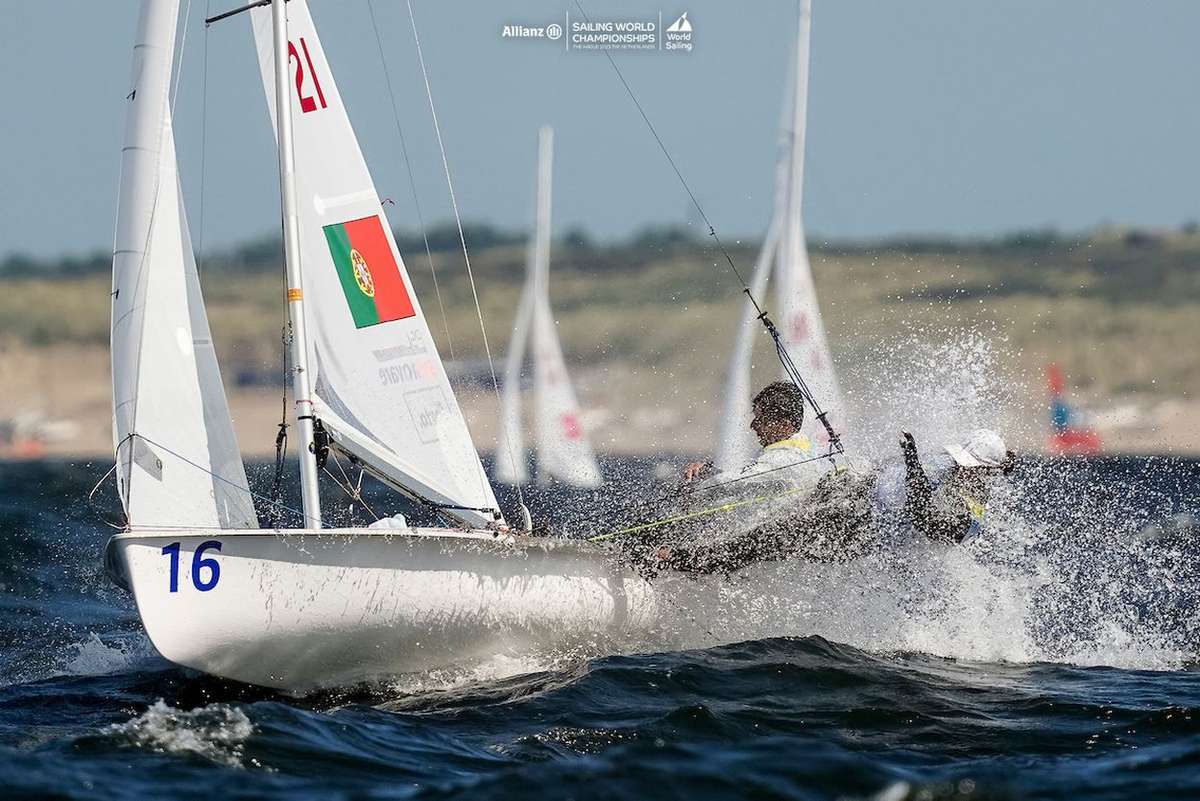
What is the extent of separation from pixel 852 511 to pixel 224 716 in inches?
114

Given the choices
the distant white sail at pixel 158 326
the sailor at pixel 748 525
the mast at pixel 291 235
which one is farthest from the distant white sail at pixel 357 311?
the sailor at pixel 748 525

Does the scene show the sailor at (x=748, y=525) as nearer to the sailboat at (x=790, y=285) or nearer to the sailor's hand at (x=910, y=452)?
the sailor's hand at (x=910, y=452)

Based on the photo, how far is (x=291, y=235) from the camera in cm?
662

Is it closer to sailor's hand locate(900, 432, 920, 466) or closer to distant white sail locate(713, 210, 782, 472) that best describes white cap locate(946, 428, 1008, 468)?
sailor's hand locate(900, 432, 920, 466)

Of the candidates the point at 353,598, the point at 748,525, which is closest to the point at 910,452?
the point at 748,525

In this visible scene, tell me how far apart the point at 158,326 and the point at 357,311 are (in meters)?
1.05

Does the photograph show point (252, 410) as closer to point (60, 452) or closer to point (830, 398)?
point (60, 452)

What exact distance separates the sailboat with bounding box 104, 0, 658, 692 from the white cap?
1573 millimetres

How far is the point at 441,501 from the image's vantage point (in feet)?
23.4

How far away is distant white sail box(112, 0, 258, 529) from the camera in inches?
240

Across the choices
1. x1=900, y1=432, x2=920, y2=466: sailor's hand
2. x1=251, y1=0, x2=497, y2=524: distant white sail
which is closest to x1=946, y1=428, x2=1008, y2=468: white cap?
x1=900, y1=432, x2=920, y2=466: sailor's hand

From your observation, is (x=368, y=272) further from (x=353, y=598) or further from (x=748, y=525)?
(x=748, y=525)

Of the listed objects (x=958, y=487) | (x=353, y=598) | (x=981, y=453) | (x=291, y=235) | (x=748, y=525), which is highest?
(x=291, y=235)

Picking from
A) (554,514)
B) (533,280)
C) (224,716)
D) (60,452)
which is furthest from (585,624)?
(60,452)
